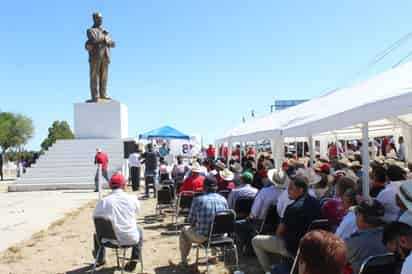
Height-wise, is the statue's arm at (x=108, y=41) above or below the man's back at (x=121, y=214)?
above

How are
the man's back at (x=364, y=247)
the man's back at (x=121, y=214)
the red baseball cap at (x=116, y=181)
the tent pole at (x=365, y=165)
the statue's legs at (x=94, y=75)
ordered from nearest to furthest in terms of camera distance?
the man's back at (x=364, y=247), the tent pole at (x=365, y=165), the man's back at (x=121, y=214), the red baseball cap at (x=116, y=181), the statue's legs at (x=94, y=75)

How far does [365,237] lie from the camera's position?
11.1 ft

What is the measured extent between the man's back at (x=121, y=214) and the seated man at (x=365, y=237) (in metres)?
2.82

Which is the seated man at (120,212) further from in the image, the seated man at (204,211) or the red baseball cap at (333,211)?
the red baseball cap at (333,211)

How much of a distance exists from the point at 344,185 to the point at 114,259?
11.7ft

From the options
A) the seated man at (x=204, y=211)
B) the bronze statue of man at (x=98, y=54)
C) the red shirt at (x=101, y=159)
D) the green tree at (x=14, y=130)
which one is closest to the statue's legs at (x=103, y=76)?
the bronze statue of man at (x=98, y=54)

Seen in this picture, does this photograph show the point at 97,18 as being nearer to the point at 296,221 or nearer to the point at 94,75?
the point at 94,75

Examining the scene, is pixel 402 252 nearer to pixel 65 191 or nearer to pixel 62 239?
pixel 62 239

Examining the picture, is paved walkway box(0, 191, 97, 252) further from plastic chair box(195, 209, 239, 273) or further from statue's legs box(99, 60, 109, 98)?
statue's legs box(99, 60, 109, 98)

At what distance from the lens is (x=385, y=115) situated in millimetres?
4109

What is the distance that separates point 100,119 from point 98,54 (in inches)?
134

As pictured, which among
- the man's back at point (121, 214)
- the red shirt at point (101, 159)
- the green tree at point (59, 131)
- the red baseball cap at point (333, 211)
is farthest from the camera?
the green tree at point (59, 131)

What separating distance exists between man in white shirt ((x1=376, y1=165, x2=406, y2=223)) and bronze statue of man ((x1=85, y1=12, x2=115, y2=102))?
19722 millimetres

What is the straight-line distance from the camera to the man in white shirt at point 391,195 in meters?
3.90
